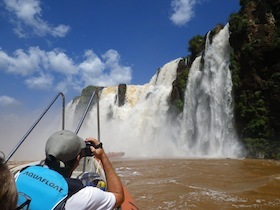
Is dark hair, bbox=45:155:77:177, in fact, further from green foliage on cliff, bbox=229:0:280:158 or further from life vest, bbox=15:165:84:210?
green foliage on cliff, bbox=229:0:280:158

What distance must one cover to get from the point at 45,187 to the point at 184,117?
72.2 ft

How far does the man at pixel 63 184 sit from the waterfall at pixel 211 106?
16.9m

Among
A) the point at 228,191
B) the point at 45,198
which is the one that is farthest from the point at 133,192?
the point at 45,198

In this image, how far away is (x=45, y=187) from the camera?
1667 millimetres

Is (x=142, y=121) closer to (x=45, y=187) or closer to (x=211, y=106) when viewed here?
(x=211, y=106)

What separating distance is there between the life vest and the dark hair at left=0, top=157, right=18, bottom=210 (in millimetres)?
303

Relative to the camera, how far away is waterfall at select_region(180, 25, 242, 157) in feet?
61.6

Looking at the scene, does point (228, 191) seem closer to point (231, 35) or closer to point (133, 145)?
point (231, 35)

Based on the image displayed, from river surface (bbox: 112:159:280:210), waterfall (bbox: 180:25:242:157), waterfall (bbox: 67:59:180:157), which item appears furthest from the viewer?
waterfall (bbox: 67:59:180:157)

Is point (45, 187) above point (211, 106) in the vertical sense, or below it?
below

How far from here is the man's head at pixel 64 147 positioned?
1901mm

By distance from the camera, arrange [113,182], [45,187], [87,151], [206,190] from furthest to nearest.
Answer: [206,190]
[87,151]
[113,182]
[45,187]

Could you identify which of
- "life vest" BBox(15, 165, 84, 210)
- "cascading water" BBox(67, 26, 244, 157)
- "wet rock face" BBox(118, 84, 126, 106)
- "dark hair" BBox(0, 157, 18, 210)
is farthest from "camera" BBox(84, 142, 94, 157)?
"wet rock face" BBox(118, 84, 126, 106)

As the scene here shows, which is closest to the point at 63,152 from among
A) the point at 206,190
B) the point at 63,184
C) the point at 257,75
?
the point at 63,184
